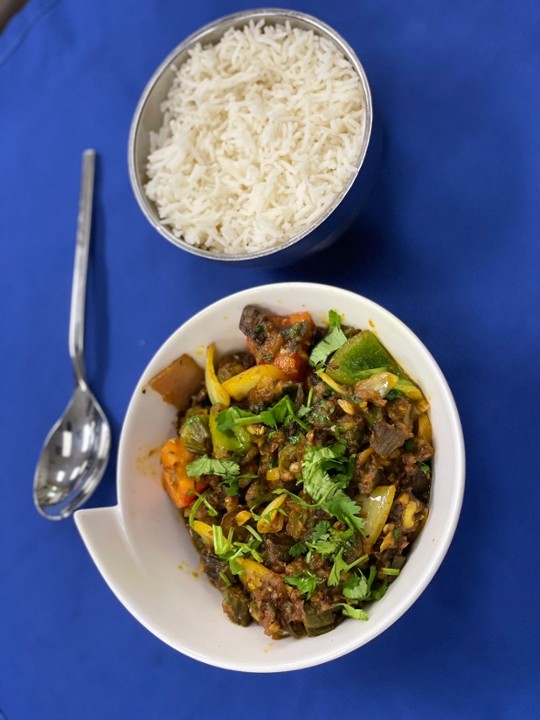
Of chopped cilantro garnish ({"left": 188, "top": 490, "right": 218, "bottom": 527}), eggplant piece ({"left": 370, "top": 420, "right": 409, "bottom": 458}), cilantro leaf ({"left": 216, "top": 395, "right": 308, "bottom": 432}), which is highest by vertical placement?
cilantro leaf ({"left": 216, "top": 395, "right": 308, "bottom": 432})

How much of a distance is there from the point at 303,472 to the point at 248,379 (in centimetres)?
27

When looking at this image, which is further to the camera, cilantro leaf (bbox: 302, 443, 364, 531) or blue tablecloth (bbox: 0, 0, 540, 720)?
blue tablecloth (bbox: 0, 0, 540, 720)

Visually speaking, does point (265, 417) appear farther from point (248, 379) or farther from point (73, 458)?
point (73, 458)

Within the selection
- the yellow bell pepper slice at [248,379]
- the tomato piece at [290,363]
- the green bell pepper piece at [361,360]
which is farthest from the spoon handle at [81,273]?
the green bell pepper piece at [361,360]

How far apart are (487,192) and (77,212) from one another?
49.4 inches

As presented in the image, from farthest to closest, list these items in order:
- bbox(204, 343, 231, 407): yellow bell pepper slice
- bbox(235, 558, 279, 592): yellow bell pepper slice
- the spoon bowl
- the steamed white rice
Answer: the spoon bowl
the steamed white rice
bbox(204, 343, 231, 407): yellow bell pepper slice
bbox(235, 558, 279, 592): yellow bell pepper slice

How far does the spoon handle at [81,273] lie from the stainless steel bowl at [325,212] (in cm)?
33

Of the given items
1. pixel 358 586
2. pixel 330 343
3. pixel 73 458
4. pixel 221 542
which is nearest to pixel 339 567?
pixel 358 586

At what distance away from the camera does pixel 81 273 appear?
7.32ft

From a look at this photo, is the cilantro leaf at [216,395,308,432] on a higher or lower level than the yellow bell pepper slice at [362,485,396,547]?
higher

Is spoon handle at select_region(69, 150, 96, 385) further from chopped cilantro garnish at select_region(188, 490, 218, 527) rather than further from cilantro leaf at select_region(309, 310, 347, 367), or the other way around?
cilantro leaf at select_region(309, 310, 347, 367)

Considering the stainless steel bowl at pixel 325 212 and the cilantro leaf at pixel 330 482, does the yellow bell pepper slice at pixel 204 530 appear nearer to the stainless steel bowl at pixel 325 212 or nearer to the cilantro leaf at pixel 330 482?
the cilantro leaf at pixel 330 482

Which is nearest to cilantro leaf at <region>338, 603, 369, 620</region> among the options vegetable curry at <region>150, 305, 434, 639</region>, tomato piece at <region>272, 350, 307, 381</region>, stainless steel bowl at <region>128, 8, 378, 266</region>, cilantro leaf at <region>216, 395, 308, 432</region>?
vegetable curry at <region>150, 305, 434, 639</region>

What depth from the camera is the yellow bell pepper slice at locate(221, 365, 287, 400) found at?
169 centimetres
